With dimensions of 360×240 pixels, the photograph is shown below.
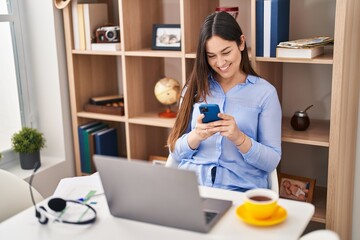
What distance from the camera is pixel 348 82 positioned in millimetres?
2201

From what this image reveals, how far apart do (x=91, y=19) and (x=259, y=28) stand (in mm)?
1033

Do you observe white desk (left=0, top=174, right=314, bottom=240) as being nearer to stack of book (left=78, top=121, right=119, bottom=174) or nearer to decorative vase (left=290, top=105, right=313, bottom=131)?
decorative vase (left=290, top=105, right=313, bottom=131)

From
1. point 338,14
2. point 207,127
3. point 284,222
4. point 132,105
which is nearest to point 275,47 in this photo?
point 338,14

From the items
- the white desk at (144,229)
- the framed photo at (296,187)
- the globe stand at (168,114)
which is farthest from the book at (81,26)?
the white desk at (144,229)

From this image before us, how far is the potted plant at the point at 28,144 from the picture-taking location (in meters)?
2.78

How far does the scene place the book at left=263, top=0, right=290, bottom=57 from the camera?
7.36ft

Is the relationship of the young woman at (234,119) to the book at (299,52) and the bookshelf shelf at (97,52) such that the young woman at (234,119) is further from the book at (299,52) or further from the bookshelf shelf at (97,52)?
the bookshelf shelf at (97,52)

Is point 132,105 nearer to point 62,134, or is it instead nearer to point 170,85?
point 170,85

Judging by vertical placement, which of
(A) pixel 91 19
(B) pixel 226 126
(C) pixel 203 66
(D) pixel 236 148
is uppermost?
(A) pixel 91 19

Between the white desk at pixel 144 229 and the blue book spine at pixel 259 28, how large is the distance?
987 mm

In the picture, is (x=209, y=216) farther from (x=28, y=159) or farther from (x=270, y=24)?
(x=28, y=159)

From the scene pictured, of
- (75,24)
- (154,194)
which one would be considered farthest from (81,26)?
(154,194)

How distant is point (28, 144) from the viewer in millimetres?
2789

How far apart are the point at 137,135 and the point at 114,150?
0.84 feet
